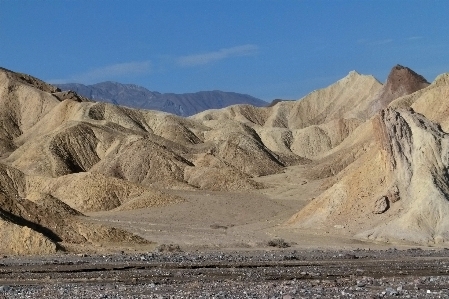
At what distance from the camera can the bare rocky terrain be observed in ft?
75.9

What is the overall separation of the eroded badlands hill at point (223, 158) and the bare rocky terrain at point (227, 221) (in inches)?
4.6

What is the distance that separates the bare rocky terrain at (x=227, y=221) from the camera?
23125mm

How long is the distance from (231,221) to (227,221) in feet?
0.84

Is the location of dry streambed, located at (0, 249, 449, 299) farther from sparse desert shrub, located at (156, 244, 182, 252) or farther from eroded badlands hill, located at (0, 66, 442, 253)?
eroded badlands hill, located at (0, 66, 442, 253)

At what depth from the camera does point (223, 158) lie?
92.2 meters

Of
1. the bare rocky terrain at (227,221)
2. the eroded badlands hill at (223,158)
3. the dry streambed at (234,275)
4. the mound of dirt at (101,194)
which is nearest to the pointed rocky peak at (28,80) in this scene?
the eroded badlands hill at (223,158)

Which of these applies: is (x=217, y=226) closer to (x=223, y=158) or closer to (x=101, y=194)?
(x=101, y=194)

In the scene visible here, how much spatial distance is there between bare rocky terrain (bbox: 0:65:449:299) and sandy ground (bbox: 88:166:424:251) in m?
0.13

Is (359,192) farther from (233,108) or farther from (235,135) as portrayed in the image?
(233,108)

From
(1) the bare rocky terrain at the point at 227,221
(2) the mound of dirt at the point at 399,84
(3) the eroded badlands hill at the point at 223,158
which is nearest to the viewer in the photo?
(1) the bare rocky terrain at the point at 227,221

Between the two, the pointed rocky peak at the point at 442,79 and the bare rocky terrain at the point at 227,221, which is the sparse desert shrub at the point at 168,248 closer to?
the bare rocky terrain at the point at 227,221

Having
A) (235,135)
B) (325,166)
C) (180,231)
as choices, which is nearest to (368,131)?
(325,166)

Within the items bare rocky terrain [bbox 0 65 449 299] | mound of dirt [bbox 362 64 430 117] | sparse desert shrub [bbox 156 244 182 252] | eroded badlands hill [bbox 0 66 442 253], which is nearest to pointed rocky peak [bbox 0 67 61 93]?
eroded badlands hill [bbox 0 66 442 253]

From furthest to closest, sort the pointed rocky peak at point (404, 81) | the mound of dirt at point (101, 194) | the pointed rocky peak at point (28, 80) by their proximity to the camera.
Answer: the pointed rocky peak at point (28, 80) < the pointed rocky peak at point (404, 81) < the mound of dirt at point (101, 194)
